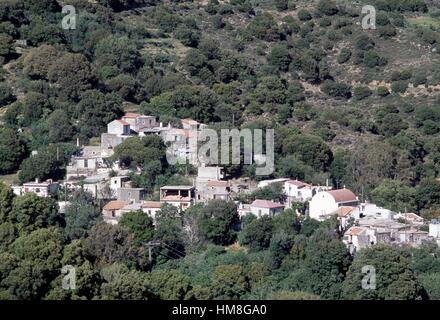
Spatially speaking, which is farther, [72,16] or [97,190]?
[72,16]

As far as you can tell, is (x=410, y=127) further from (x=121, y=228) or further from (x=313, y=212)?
(x=121, y=228)

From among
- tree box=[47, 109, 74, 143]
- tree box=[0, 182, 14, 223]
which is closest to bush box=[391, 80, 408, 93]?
tree box=[47, 109, 74, 143]

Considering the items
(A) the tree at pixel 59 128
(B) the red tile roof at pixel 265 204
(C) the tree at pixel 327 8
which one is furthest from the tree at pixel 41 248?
(C) the tree at pixel 327 8

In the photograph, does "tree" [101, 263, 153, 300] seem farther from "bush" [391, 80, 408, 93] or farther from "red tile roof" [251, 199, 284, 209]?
"bush" [391, 80, 408, 93]

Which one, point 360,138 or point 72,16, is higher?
point 72,16

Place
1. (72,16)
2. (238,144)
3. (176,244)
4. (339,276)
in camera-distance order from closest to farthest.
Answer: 1. (339,276)
2. (176,244)
3. (238,144)
4. (72,16)

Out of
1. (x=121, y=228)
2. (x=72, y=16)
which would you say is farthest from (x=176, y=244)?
(x=72, y=16)

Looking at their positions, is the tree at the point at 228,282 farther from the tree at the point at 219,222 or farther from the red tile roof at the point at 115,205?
the red tile roof at the point at 115,205

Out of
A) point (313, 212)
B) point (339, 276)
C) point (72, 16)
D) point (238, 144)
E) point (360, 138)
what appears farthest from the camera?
point (72, 16)
